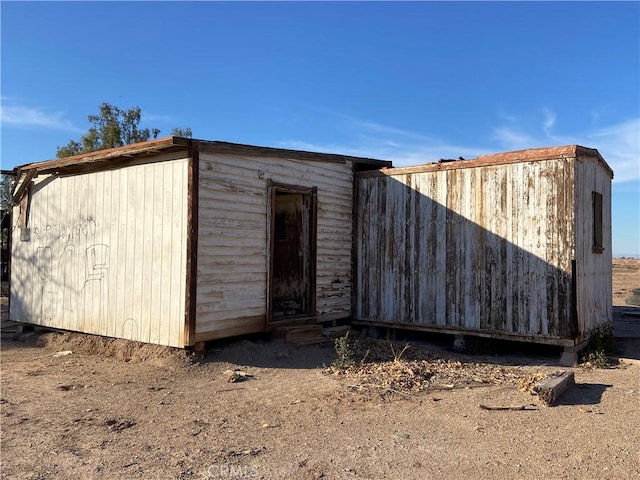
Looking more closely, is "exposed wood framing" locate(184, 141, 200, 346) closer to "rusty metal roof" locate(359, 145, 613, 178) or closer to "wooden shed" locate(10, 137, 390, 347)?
"wooden shed" locate(10, 137, 390, 347)

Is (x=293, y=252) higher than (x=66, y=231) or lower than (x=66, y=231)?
lower

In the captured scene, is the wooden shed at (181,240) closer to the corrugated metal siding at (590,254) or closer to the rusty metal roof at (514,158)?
the rusty metal roof at (514,158)

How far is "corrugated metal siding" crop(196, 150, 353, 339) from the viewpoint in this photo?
7.50m

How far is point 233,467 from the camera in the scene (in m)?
4.08

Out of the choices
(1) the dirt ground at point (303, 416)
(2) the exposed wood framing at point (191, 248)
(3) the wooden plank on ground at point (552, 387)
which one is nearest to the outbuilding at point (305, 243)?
(2) the exposed wood framing at point (191, 248)

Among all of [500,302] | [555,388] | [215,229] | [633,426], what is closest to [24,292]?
[215,229]

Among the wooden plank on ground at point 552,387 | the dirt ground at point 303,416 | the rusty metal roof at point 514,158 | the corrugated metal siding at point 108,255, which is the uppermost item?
the rusty metal roof at point 514,158

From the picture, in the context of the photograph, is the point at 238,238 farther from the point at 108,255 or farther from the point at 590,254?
the point at 590,254

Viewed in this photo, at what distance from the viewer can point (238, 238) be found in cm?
800

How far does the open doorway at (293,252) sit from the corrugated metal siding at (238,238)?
0.45 ft

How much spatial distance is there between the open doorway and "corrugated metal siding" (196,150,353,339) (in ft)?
0.45

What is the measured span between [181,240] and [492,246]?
191 inches

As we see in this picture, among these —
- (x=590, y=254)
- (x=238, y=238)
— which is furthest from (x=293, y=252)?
(x=590, y=254)

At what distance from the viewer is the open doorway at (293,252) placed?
920cm
